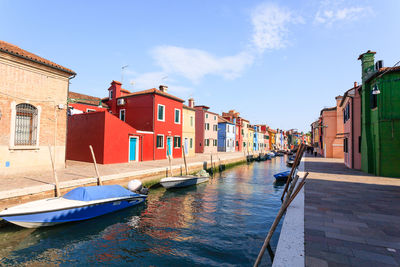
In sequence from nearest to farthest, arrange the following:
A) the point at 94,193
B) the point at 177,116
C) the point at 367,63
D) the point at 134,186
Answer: the point at 94,193, the point at 134,186, the point at 367,63, the point at 177,116

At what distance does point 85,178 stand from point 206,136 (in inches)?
1127

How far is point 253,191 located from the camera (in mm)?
14391

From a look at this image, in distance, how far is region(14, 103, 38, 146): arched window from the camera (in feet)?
39.3

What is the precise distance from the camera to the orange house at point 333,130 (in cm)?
3231

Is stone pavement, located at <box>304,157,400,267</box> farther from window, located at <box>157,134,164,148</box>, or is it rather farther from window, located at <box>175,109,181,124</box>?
window, located at <box>175,109,181,124</box>

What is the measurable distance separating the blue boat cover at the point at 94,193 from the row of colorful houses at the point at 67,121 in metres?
4.27

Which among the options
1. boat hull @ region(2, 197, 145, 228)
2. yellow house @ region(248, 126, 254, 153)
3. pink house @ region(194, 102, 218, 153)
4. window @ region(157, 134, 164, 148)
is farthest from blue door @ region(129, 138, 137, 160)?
yellow house @ region(248, 126, 254, 153)

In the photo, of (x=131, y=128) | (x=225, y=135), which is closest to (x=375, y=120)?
(x=131, y=128)

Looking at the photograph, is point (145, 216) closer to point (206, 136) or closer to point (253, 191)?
point (253, 191)

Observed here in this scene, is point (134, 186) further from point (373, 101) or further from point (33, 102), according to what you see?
point (373, 101)

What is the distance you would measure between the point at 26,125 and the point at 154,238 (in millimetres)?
11320

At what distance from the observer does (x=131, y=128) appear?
19.7 meters

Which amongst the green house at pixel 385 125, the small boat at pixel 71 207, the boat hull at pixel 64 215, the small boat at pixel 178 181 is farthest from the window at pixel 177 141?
the green house at pixel 385 125

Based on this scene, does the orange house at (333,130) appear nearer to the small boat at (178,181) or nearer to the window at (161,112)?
the window at (161,112)
